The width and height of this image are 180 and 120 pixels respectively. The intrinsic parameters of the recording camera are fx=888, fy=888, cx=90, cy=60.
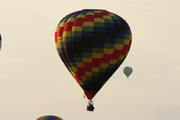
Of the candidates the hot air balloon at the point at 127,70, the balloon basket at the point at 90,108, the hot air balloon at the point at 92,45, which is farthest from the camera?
the hot air balloon at the point at 127,70

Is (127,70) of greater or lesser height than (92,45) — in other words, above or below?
below

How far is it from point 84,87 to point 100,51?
402 cm

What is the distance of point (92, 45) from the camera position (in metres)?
82.2

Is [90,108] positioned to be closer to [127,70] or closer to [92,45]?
[92,45]

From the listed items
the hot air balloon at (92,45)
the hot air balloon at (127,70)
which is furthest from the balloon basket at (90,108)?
the hot air balloon at (127,70)

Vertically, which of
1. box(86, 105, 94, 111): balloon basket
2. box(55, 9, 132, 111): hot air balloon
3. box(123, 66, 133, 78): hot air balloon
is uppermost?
box(55, 9, 132, 111): hot air balloon

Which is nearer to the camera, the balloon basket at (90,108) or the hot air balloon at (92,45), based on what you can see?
the balloon basket at (90,108)

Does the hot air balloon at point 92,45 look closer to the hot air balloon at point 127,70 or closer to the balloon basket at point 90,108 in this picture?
the balloon basket at point 90,108

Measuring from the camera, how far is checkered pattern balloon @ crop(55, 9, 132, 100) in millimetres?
82312

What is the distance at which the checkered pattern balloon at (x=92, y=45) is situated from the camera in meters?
82.3

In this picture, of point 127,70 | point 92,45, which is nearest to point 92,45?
point 92,45

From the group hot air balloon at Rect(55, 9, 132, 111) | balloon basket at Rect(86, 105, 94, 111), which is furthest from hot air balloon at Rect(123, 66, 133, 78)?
balloon basket at Rect(86, 105, 94, 111)

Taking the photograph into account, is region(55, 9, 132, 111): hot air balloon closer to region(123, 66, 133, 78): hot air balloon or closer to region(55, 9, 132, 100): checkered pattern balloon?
region(55, 9, 132, 100): checkered pattern balloon

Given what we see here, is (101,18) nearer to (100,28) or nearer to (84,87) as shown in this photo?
(100,28)
